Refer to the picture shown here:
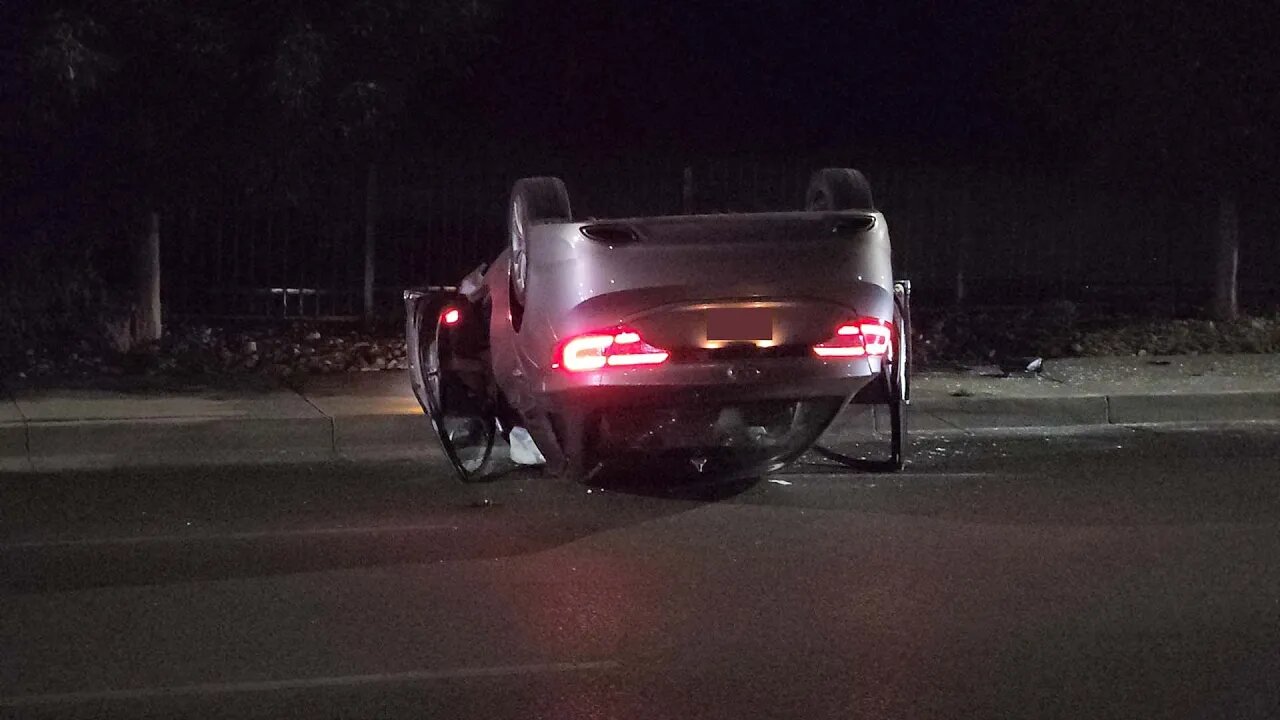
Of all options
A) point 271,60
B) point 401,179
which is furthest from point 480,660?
point 401,179

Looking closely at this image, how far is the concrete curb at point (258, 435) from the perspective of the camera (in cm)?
967

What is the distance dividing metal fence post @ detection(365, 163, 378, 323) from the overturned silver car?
711 centimetres

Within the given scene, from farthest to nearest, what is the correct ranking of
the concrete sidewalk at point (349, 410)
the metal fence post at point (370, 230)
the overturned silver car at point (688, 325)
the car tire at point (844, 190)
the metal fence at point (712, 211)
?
the metal fence post at point (370, 230), the metal fence at point (712, 211), the concrete sidewalk at point (349, 410), the car tire at point (844, 190), the overturned silver car at point (688, 325)

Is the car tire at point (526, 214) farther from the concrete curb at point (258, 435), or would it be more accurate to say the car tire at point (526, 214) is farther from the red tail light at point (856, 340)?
the concrete curb at point (258, 435)

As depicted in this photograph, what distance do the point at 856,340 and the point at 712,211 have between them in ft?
29.6

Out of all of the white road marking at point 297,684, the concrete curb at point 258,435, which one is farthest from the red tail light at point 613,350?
the concrete curb at point 258,435

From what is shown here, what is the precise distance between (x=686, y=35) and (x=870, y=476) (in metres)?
14.2

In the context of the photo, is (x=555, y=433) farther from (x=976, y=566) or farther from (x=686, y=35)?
(x=686, y=35)

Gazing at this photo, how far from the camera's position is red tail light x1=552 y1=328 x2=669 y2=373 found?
7422 mm

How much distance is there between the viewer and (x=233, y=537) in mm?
7668

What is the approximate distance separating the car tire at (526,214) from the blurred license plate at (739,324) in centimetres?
99

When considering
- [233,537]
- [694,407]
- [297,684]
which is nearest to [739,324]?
[694,407]

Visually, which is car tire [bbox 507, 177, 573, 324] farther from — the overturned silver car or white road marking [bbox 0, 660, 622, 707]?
white road marking [bbox 0, 660, 622, 707]

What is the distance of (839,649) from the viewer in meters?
5.79
